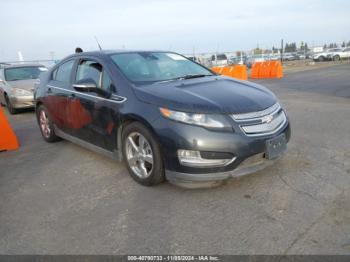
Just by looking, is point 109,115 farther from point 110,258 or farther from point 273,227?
point 273,227

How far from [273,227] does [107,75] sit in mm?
2666

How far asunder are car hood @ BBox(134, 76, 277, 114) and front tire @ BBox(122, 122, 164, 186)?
374 millimetres

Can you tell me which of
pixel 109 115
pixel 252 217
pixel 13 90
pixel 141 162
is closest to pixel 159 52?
pixel 109 115

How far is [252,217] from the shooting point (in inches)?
121

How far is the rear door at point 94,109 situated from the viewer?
13.5 ft

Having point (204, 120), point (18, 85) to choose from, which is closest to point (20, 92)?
point (18, 85)

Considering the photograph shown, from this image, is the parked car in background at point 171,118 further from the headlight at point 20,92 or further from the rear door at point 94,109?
the headlight at point 20,92

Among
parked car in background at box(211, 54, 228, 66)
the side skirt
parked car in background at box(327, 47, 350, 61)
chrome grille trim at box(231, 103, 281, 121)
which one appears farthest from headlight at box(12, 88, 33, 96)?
parked car in background at box(327, 47, 350, 61)

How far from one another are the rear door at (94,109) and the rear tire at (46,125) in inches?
38.6

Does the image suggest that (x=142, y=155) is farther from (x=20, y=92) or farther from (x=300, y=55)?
(x=300, y=55)

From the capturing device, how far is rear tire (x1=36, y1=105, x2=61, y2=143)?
5849 mm

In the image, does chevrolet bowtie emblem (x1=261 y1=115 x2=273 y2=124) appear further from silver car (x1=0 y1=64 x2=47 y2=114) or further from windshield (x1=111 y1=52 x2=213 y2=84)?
silver car (x1=0 y1=64 x2=47 y2=114)

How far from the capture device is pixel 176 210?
3285 millimetres

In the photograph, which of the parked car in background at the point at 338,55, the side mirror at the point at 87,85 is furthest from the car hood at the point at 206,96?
the parked car in background at the point at 338,55
